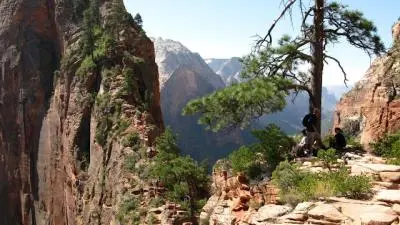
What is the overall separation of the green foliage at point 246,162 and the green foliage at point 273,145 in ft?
1.27

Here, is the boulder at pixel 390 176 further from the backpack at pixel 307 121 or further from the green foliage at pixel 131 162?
the green foliage at pixel 131 162

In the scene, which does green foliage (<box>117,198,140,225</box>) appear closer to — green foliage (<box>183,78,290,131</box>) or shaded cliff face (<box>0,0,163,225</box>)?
shaded cliff face (<box>0,0,163,225</box>)

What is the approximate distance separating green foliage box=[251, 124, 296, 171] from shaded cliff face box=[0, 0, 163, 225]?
77.0ft

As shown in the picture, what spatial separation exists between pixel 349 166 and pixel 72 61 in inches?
2025

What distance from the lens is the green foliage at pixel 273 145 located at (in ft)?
51.4

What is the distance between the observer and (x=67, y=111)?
59.3 meters

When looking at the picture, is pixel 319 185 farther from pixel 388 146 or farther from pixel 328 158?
pixel 388 146

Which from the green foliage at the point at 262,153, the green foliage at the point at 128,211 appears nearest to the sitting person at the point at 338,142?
the green foliage at the point at 262,153

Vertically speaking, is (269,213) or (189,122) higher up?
(189,122)

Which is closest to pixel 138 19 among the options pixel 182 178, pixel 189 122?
pixel 182 178

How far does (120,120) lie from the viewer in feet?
154

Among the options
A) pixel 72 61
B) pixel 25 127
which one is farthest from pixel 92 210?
pixel 25 127

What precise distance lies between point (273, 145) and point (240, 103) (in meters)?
1.81

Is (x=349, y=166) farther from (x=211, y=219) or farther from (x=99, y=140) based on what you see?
(x=99, y=140)
